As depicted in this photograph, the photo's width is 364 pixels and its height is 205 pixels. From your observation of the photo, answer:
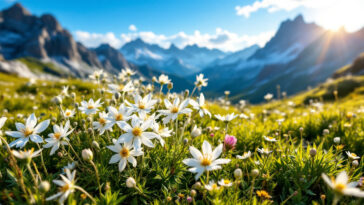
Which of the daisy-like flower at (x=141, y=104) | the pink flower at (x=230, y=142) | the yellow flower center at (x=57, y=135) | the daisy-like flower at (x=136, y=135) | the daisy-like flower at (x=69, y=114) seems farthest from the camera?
the daisy-like flower at (x=69, y=114)

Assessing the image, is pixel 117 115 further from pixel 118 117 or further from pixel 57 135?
pixel 57 135

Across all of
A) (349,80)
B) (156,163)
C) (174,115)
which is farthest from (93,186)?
(349,80)

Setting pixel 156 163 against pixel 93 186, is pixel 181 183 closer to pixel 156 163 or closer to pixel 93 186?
Result: pixel 156 163

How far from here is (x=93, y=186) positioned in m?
2.59

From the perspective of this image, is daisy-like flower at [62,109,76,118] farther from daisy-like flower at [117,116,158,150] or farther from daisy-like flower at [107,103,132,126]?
daisy-like flower at [117,116,158,150]

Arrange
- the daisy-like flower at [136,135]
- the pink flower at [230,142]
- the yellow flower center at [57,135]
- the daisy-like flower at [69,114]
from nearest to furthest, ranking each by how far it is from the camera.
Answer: the daisy-like flower at [136,135], the yellow flower center at [57,135], the pink flower at [230,142], the daisy-like flower at [69,114]

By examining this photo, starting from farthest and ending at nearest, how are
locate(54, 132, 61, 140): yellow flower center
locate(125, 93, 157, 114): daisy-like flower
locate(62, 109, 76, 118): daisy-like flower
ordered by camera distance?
locate(62, 109, 76, 118): daisy-like flower < locate(125, 93, 157, 114): daisy-like flower < locate(54, 132, 61, 140): yellow flower center

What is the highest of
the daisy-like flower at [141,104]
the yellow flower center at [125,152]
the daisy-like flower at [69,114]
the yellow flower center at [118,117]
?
the daisy-like flower at [141,104]

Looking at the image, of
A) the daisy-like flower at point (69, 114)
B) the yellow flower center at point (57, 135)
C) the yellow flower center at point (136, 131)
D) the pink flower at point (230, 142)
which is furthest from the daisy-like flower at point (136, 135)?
the daisy-like flower at point (69, 114)

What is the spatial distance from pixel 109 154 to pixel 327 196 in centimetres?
301

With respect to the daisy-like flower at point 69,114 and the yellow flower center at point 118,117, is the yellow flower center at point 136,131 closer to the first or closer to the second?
the yellow flower center at point 118,117

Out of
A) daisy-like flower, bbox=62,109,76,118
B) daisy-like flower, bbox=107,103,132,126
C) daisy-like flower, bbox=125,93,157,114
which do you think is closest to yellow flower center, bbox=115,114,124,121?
daisy-like flower, bbox=107,103,132,126

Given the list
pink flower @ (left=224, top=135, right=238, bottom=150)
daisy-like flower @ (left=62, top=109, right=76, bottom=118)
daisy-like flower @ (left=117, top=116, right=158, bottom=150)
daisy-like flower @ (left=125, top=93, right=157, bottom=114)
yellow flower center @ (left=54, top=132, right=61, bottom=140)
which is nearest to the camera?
daisy-like flower @ (left=117, top=116, right=158, bottom=150)

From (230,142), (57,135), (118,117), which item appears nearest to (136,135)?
(118,117)
